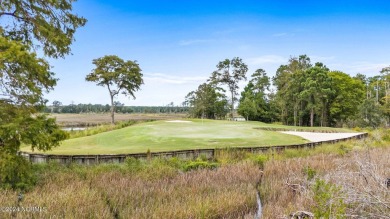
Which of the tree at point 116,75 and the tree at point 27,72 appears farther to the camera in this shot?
the tree at point 116,75

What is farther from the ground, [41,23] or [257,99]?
[257,99]

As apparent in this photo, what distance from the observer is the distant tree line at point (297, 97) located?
3938cm

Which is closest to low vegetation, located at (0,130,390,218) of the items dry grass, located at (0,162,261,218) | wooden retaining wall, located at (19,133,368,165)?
dry grass, located at (0,162,261,218)

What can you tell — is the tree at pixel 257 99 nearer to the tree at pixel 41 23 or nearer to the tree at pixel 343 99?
the tree at pixel 343 99

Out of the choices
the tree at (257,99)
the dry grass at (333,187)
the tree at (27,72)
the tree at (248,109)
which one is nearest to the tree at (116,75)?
the tree at (248,109)

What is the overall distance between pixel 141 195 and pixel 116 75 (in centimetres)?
2874

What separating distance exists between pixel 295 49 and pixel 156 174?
47.3 meters

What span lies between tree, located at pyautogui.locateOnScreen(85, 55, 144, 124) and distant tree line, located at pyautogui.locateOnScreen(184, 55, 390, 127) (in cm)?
1699

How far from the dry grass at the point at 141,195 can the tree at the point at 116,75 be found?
2634cm

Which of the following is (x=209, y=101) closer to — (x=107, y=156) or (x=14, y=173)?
(x=107, y=156)

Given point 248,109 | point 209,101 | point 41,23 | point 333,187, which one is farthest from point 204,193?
point 209,101

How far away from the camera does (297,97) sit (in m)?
42.1

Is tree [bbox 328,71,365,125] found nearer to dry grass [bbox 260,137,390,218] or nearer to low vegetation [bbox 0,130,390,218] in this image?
dry grass [bbox 260,137,390,218]

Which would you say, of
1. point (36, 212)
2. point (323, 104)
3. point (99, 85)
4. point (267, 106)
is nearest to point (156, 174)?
point (36, 212)
